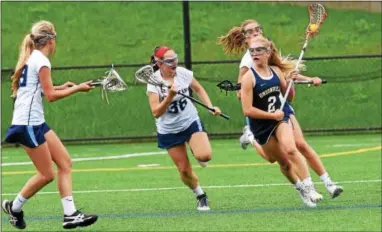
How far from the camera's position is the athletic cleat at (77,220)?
35.2 ft

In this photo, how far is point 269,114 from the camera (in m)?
11.8

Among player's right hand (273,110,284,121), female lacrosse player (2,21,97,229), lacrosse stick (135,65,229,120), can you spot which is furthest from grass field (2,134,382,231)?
lacrosse stick (135,65,229,120)

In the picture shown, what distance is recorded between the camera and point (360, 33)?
108 feet

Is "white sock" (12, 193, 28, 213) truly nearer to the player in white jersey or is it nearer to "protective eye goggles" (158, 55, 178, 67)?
the player in white jersey

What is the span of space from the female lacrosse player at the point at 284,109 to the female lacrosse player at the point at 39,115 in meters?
2.31

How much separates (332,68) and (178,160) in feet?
48.4

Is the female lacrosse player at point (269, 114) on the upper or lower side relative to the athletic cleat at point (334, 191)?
upper

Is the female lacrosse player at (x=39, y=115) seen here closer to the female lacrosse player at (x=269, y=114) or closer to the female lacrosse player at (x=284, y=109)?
the female lacrosse player at (x=269, y=114)

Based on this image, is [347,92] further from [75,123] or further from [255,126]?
[255,126]

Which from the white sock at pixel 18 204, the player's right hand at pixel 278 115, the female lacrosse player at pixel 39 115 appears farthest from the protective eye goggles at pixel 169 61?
the white sock at pixel 18 204

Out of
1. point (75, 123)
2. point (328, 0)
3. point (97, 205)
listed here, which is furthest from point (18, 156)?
point (328, 0)

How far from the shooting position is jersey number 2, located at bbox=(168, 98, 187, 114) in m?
12.3

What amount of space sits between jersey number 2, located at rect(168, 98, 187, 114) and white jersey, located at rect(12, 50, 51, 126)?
1875 mm

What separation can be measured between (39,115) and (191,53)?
61.0ft
